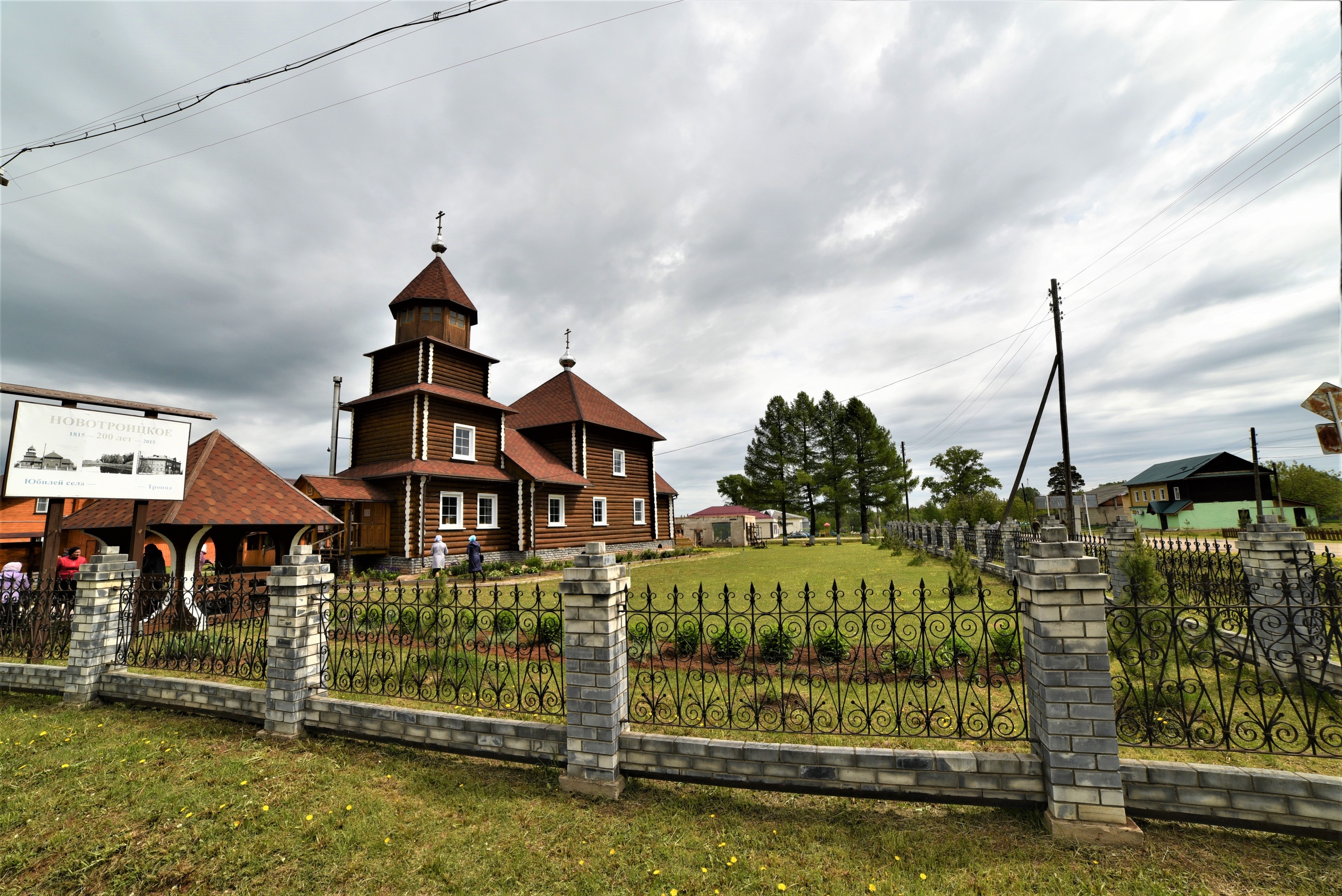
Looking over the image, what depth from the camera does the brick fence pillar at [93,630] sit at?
22.2 feet

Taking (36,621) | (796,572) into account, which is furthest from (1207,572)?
(36,621)

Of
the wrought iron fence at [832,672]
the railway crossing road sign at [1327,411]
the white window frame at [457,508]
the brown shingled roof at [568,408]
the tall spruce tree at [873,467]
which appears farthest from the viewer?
the tall spruce tree at [873,467]

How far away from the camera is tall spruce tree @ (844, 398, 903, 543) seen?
1747 inches

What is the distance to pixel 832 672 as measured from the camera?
6812 mm

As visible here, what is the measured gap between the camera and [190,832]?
3.97 metres

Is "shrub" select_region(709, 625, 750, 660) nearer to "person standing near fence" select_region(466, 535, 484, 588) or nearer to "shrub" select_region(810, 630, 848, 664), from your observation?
"shrub" select_region(810, 630, 848, 664)

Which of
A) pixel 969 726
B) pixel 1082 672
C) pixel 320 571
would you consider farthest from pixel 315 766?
pixel 1082 672

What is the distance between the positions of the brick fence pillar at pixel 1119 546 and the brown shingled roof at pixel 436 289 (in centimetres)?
2243

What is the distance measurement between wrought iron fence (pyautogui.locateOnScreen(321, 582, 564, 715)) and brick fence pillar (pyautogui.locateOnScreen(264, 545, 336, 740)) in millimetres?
212

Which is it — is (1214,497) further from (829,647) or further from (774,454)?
(829,647)

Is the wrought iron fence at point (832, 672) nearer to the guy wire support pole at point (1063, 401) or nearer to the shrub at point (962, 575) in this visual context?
the shrub at point (962, 575)

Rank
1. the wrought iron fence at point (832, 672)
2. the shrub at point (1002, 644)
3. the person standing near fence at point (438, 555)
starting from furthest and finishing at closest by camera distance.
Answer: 1. the person standing near fence at point (438, 555)
2. the shrub at point (1002, 644)
3. the wrought iron fence at point (832, 672)

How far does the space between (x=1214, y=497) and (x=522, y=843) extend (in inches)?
2166

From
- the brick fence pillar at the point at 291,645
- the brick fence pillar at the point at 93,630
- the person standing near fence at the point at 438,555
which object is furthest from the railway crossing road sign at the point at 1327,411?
the person standing near fence at the point at 438,555
